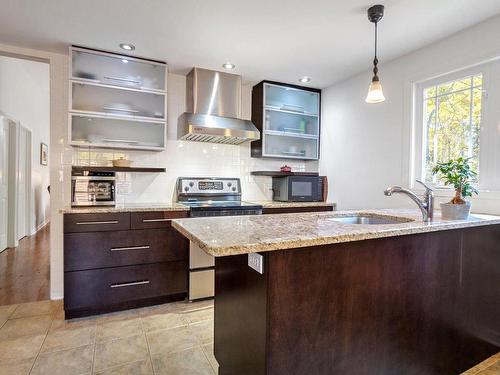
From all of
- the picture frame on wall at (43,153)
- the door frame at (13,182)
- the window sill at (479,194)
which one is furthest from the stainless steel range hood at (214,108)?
the picture frame on wall at (43,153)

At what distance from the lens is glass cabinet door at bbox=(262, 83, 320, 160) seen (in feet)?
11.4

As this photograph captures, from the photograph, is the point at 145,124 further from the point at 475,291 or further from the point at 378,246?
the point at 475,291

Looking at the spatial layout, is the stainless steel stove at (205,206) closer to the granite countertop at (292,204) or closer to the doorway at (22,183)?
the granite countertop at (292,204)

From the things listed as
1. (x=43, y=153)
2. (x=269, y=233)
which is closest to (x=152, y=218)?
(x=269, y=233)

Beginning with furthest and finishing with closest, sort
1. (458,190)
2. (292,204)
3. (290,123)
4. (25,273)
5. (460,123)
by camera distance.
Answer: (290,123) < (25,273) < (292,204) < (460,123) < (458,190)

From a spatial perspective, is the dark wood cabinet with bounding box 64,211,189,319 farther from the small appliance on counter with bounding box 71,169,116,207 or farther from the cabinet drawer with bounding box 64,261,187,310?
the small appliance on counter with bounding box 71,169,116,207

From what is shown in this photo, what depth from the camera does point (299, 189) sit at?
3506 mm

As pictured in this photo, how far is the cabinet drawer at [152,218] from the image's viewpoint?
8.30 feet

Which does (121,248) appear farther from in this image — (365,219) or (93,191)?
(365,219)

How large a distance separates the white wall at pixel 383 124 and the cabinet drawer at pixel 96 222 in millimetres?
2453

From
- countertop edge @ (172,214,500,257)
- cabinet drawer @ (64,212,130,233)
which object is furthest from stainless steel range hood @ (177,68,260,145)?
countertop edge @ (172,214,500,257)

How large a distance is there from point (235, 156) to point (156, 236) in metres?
1.45

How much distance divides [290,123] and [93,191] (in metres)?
2.33

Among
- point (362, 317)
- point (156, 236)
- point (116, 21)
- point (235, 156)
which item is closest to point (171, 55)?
point (116, 21)
